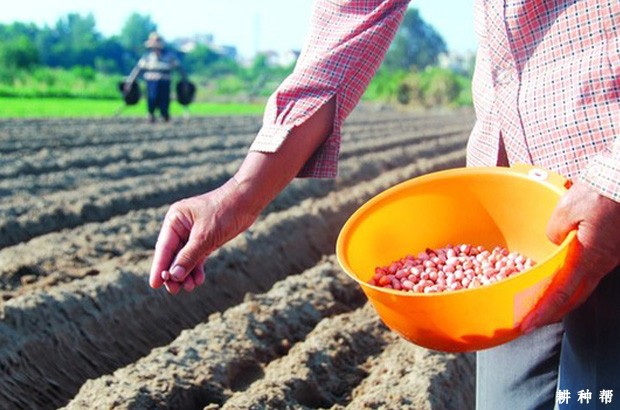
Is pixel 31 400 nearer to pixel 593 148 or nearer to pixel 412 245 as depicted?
pixel 412 245

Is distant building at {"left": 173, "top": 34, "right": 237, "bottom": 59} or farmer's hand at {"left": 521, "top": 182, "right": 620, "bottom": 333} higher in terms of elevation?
farmer's hand at {"left": 521, "top": 182, "right": 620, "bottom": 333}

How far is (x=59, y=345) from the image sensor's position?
4.09 m

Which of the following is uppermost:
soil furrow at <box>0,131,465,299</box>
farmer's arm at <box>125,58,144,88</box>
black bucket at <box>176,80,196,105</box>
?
soil furrow at <box>0,131,465,299</box>

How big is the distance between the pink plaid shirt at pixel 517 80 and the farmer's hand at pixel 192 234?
15 cm

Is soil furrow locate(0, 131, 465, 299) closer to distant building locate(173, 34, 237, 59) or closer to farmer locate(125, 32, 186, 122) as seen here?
farmer locate(125, 32, 186, 122)

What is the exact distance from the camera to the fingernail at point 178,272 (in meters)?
1.84

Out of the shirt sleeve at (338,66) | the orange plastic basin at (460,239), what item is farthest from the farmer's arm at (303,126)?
the orange plastic basin at (460,239)

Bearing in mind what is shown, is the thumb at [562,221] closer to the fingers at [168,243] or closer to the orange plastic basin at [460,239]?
the orange plastic basin at [460,239]

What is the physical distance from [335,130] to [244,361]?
204 cm

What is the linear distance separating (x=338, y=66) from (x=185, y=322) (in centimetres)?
304

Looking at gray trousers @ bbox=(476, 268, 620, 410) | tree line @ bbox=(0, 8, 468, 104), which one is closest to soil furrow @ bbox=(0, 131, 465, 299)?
gray trousers @ bbox=(476, 268, 620, 410)

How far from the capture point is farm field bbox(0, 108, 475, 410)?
3.53m

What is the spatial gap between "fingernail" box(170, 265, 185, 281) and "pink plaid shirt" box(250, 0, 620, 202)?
12.5 inches

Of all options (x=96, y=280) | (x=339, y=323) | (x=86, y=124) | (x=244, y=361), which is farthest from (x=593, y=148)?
(x=86, y=124)
